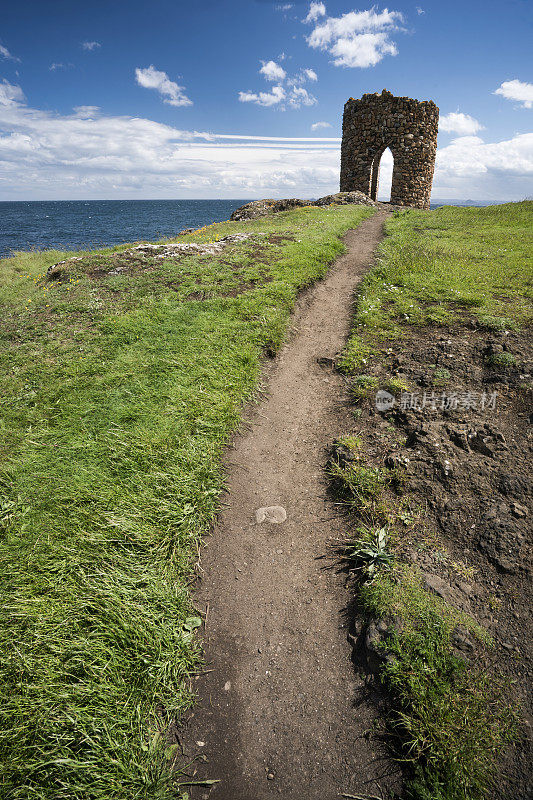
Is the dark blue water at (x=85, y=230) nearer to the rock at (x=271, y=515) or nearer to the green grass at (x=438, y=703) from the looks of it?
the rock at (x=271, y=515)

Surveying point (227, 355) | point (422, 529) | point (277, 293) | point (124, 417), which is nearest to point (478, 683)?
point (422, 529)

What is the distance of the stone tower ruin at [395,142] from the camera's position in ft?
92.9

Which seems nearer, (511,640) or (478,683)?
(478,683)

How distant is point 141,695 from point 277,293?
9.39 metres

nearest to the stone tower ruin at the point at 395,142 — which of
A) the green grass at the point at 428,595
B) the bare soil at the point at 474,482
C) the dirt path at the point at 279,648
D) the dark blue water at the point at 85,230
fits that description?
the dark blue water at the point at 85,230

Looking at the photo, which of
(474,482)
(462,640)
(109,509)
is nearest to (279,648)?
(462,640)

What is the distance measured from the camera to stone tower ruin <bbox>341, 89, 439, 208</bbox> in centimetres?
2831

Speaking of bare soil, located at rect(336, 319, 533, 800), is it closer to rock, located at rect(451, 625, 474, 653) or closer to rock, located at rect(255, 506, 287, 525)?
rock, located at rect(451, 625, 474, 653)

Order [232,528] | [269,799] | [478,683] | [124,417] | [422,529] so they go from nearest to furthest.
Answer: [269,799] < [478,683] < [422,529] < [232,528] < [124,417]

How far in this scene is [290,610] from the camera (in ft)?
13.4

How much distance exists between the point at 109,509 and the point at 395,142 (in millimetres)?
35601

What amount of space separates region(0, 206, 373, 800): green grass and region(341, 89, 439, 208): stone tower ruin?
26.9m

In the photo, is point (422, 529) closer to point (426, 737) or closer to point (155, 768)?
point (426, 737)

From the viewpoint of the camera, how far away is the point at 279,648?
12.4 feet
